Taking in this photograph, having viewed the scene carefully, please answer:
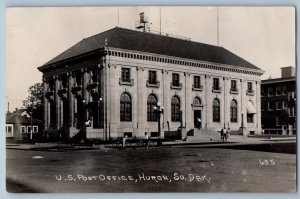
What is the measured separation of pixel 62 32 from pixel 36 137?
A: 6898 mm

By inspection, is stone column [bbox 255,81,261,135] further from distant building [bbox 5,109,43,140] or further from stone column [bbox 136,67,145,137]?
distant building [bbox 5,109,43,140]

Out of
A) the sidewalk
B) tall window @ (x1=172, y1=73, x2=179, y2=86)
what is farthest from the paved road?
tall window @ (x1=172, y1=73, x2=179, y2=86)

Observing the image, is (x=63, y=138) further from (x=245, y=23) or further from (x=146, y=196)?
(x=245, y=23)

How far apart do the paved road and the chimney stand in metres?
2.17

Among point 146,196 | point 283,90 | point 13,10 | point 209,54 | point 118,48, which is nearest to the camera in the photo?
point 146,196

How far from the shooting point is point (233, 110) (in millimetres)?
17703

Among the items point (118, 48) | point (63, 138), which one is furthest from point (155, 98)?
point (63, 138)

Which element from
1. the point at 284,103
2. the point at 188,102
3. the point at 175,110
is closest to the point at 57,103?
the point at 175,110

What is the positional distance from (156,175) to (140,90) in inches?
329

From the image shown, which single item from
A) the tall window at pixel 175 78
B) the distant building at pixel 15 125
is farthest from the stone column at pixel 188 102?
the distant building at pixel 15 125

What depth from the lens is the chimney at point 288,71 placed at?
12.3 metres

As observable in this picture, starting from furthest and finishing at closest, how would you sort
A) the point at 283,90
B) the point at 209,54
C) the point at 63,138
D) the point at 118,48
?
the point at 118,48 < the point at 63,138 < the point at 209,54 < the point at 283,90

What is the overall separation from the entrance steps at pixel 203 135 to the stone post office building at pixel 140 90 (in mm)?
229

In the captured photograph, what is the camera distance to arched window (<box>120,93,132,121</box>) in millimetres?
19328
